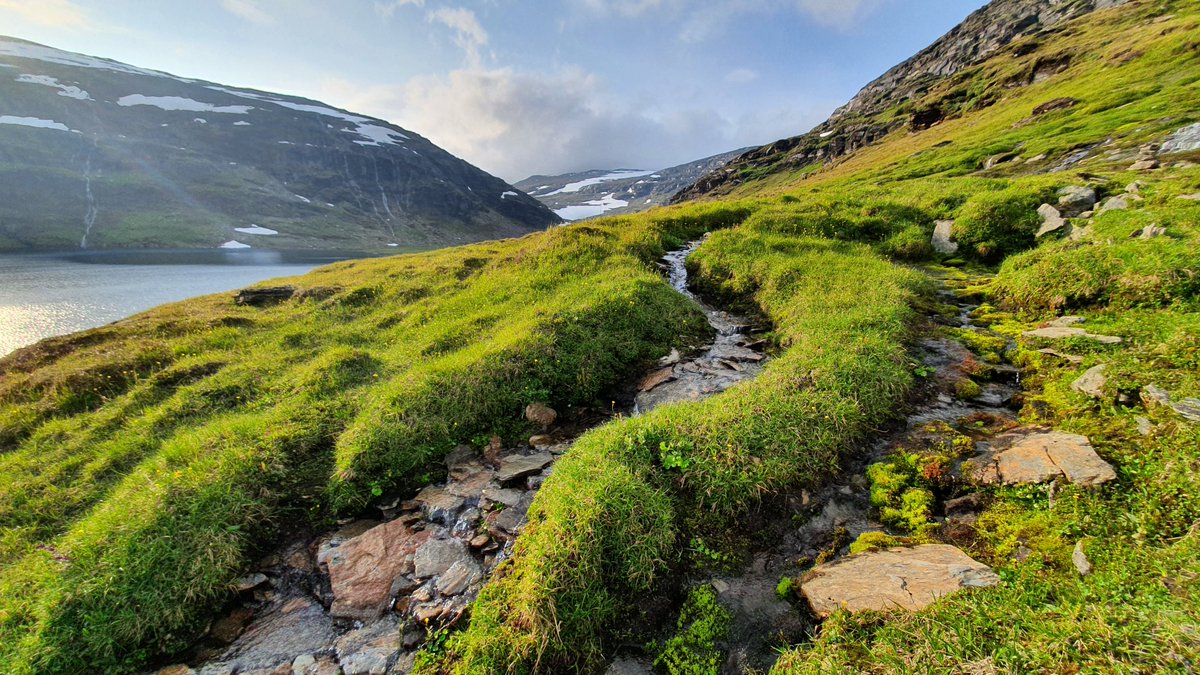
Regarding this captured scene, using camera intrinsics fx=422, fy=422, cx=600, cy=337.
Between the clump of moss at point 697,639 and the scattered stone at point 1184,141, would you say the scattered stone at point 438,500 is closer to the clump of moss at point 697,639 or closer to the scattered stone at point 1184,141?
the clump of moss at point 697,639

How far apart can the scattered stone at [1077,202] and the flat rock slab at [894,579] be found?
1952cm

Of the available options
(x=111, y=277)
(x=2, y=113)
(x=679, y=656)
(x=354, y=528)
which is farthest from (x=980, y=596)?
(x=2, y=113)

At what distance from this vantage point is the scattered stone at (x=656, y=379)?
11509 mm

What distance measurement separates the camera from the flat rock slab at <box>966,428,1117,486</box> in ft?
18.7

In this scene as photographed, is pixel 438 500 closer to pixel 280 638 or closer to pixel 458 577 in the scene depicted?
pixel 458 577

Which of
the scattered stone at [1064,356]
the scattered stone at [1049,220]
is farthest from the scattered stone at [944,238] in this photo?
the scattered stone at [1064,356]

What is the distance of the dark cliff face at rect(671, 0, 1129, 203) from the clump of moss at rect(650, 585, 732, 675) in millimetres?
117087

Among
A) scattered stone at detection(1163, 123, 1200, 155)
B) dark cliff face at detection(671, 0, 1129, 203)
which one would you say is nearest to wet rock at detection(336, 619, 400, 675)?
scattered stone at detection(1163, 123, 1200, 155)

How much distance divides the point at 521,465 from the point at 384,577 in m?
3.06

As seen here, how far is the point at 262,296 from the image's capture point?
22984mm

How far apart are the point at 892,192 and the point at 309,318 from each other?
33651mm

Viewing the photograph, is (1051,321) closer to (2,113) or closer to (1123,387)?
(1123,387)

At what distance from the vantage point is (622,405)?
36.7 ft

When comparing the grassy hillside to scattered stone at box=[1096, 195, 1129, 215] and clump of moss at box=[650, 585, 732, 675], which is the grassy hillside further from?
scattered stone at box=[1096, 195, 1129, 215]
